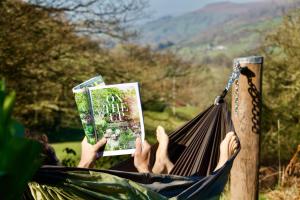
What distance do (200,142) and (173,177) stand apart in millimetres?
711

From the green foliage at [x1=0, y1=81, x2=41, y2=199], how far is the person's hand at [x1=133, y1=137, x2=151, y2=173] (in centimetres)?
151

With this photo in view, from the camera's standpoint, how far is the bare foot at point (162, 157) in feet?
9.39

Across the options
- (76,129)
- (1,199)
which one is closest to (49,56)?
(1,199)

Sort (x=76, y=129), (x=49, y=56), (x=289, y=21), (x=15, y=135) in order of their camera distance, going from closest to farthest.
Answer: (x=15, y=135) → (x=49, y=56) → (x=289, y=21) → (x=76, y=129)

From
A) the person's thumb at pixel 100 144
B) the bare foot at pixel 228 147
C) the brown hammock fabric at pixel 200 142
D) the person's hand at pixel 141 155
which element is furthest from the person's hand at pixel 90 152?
the bare foot at pixel 228 147

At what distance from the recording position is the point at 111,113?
256 cm

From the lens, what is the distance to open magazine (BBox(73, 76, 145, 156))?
2506mm

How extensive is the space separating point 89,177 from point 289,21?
783 cm

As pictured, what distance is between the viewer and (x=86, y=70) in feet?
31.5

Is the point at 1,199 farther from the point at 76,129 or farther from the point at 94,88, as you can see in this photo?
the point at 76,129

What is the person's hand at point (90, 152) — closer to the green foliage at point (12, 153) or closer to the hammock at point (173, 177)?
the hammock at point (173, 177)

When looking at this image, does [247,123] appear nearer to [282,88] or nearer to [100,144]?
[100,144]

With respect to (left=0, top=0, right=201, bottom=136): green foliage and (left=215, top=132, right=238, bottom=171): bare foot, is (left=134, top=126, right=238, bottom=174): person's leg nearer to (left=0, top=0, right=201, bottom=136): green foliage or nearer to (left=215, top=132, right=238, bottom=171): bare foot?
(left=215, top=132, right=238, bottom=171): bare foot

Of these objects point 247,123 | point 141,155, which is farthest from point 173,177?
point 247,123
